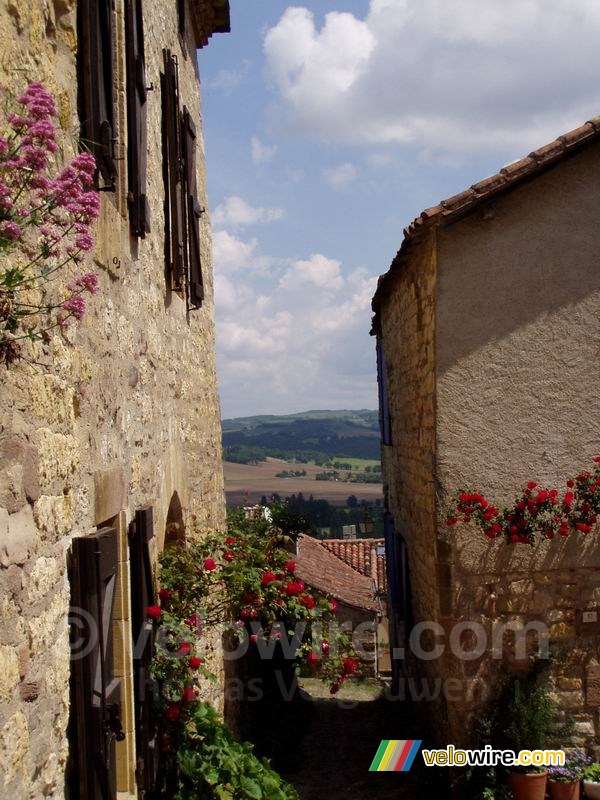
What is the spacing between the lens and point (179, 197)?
621 centimetres

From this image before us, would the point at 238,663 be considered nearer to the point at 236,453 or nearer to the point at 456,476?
the point at 456,476

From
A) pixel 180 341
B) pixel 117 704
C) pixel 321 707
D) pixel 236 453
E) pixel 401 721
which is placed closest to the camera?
pixel 117 704

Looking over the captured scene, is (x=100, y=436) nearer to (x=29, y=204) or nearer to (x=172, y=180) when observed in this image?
(x=29, y=204)

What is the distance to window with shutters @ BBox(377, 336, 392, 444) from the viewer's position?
9812 millimetres

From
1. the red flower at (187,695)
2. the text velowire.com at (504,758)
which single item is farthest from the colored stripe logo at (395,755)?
the red flower at (187,695)

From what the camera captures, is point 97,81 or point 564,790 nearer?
point 97,81

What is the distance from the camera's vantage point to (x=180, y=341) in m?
6.17

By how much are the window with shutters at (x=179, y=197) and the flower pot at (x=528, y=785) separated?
4.44 metres

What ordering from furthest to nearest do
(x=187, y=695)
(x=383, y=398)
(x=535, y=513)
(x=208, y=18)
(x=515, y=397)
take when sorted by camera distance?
(x=383, y=398) → (x=208, y=18) → (x=515, y=397) → (x=535, y=513) → (x=187, y=695)

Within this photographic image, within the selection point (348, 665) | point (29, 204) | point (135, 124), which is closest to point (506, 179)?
point (135, 124)

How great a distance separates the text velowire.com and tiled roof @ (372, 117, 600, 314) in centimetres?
411

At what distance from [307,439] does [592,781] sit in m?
90.8

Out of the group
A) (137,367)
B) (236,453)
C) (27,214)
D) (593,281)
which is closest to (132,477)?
(137,367)

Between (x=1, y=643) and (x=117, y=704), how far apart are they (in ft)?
4.39
